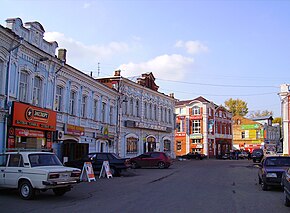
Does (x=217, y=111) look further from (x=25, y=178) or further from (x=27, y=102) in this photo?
(x=25, y=178)

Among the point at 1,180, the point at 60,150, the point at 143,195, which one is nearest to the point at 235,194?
the point at 143,195

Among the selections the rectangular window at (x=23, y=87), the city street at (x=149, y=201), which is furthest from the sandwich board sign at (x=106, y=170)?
the city street at (x=149, y=201)

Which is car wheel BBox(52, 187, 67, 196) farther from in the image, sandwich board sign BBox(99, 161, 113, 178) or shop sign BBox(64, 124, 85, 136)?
shop sign BBox(64, 124, 85, 136)

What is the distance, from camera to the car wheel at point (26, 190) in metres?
12.1

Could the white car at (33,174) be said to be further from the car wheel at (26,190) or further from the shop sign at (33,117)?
the shop sign at (33,117)

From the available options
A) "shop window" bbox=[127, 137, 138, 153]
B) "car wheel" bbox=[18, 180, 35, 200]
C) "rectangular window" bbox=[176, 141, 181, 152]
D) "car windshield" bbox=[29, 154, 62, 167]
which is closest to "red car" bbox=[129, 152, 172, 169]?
"shop window" bbox=[127, 137, 138, 153]

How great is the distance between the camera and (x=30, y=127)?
21.7m

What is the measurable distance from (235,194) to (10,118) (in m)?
A: 12.8

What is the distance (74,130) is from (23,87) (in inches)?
264

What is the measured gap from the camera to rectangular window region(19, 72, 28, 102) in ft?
71.5

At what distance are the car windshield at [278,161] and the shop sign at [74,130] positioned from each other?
1505cm

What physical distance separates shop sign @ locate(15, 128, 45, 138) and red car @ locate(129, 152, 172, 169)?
11.1 metres

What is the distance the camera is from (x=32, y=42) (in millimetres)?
22469

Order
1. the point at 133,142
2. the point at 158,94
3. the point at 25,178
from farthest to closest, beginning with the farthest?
the point at 158,94 → the point at 133,142 → the point at 25,178
